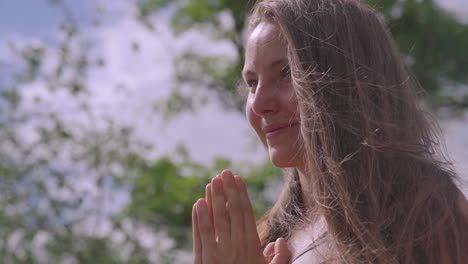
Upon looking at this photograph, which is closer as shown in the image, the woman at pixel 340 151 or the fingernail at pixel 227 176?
the woman at pixel 340 151

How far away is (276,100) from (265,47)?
14 centimetres

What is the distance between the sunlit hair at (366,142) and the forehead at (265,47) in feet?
0.09

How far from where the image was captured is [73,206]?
7477 millimetres

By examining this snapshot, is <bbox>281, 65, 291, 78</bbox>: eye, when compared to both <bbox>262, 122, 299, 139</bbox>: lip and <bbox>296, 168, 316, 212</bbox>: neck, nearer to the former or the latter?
<bbox>262, 122, 299, 139</bbox>: lip

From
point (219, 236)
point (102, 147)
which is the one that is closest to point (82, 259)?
point (102, 147)

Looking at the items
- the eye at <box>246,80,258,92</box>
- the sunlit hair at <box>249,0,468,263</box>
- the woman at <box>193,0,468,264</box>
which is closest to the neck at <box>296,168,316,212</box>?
the woman at <box>193,0,468,264</box>

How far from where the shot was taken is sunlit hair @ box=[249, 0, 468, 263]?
1.73 meters

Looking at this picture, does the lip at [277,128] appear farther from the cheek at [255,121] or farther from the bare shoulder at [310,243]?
the bare shoulder at [310,243]

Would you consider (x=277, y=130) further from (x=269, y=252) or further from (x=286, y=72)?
(x=269, y=252)

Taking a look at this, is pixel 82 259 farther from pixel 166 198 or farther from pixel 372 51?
pixel 372 51

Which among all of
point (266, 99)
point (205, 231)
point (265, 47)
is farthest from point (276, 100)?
point (205, 231)

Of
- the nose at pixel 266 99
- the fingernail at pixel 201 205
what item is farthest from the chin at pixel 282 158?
the fingernail at pixel 201 205

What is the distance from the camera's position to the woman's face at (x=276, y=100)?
194cm

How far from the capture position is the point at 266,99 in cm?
195
